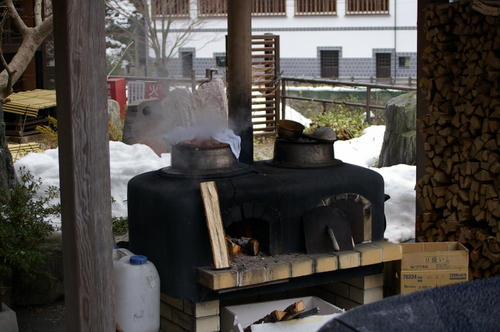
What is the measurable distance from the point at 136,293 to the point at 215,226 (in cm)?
65

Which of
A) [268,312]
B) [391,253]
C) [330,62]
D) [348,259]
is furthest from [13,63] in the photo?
[330,62]

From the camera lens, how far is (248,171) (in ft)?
15.3

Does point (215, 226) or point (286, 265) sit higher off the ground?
point (215, 226)

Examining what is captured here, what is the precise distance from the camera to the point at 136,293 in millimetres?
4352

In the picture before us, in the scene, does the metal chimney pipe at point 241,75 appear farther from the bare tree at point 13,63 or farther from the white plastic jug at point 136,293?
the bare tree at point 13,63

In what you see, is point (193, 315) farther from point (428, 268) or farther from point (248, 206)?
point (428, 268)

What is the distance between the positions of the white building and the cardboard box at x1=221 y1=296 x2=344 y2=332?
27526mm

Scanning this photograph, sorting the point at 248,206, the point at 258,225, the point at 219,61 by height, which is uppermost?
the point at 219,61

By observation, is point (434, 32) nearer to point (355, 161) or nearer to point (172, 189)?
point (172, 189)

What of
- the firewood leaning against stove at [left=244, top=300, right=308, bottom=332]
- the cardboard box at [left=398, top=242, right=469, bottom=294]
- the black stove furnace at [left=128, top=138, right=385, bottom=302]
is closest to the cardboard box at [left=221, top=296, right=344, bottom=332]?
the firewood leaning against stove at [left=244, top=300, right=308, bottom=332]

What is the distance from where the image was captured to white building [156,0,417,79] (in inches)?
1252

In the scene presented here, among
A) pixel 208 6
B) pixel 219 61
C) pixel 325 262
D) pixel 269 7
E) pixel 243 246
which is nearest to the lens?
pixel 325 262

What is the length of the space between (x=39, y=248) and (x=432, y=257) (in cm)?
290

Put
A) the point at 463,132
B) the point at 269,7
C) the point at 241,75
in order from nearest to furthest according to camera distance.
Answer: the point at 241,75 < the point at 463,132 < the point at 269,7
